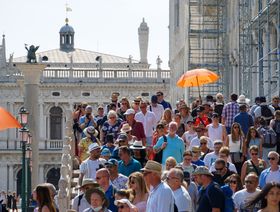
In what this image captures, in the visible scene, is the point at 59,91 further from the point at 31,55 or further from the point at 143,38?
the point at 31,55

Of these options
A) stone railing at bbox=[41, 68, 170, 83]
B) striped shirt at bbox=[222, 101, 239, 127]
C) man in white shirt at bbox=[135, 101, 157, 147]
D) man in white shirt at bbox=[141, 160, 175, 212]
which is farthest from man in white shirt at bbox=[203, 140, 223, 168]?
stone railing at bbox=[41, 68, 170, 83]

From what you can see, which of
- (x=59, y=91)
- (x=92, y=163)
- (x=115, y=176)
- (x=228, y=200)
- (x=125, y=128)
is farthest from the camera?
(x=59, y=91)

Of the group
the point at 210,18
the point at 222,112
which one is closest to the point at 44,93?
the point at 210,18

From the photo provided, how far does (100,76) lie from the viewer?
324 feet

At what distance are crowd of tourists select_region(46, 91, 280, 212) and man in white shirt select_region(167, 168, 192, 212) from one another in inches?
0.5

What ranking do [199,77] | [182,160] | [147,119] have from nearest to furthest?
[182,160] < [147,119] < [199,77]

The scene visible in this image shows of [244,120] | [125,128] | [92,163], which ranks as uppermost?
[244,120]

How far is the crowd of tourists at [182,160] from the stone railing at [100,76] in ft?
218

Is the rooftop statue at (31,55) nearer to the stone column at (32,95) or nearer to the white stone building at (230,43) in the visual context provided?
A: the stone column at (32,95)

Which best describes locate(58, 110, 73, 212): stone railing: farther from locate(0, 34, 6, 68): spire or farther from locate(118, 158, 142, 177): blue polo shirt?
locate(0, 34, 6, 68): spire

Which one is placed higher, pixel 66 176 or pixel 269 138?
pixel 269 138

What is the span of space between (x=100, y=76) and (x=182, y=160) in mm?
76215

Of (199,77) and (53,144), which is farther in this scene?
(53,144)

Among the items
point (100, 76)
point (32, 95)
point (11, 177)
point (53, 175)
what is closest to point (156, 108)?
point (32, 95)
